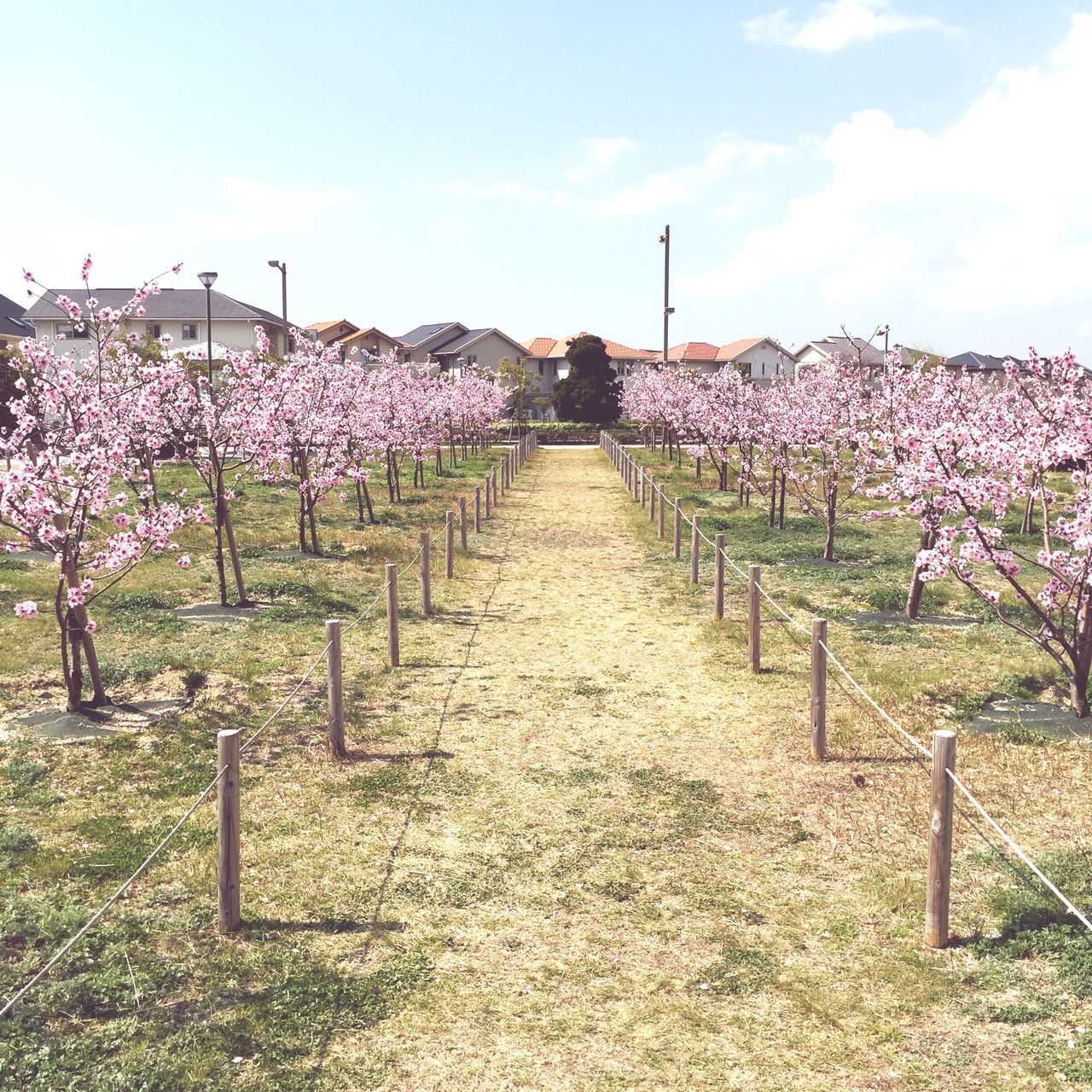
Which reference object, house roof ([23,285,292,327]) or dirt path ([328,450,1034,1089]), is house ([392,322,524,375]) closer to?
house roof ([23,285,292,327])

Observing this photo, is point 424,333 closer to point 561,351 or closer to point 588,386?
point 561,351

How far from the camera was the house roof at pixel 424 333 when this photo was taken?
90250 mm

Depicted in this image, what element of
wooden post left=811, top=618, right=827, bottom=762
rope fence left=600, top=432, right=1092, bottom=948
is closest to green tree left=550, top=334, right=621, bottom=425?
rope fence left=600, top=432, right=1092, bottom=948

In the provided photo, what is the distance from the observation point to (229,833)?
6.21 m

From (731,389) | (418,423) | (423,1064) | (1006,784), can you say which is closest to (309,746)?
(423,1064)

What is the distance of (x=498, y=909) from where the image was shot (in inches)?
260

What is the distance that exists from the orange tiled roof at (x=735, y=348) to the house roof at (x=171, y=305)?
45.1 metres

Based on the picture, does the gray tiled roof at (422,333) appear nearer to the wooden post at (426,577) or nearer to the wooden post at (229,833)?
the wooden post at (426,577)

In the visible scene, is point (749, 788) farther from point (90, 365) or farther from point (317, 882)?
point (90, 365)

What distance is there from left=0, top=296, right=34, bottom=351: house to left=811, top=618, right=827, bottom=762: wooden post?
67994 millimetres

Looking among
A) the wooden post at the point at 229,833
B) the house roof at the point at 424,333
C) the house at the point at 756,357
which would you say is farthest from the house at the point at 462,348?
the wooden post at the point at 229,833

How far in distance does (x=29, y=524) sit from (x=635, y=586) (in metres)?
10.0

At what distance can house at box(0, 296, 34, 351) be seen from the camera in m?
66.1

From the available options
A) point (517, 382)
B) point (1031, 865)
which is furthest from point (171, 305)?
point (1031, 865)
